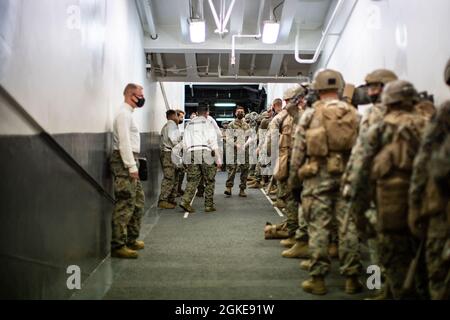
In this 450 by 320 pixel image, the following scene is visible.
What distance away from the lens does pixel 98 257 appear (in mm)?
3986

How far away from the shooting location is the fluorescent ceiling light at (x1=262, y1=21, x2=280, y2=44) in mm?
6195

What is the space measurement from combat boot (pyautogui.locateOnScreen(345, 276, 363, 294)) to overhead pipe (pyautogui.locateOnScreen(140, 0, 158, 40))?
178 inches

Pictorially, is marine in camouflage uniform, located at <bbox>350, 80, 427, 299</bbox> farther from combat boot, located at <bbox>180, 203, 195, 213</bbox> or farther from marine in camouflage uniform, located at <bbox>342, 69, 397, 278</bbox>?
combat boot, located at <bbox>180, 203, 195, 213</bbox>

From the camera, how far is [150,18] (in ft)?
20.5

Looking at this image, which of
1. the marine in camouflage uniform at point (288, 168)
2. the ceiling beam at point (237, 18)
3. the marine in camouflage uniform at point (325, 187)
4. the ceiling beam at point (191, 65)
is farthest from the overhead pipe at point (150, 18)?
the marine in camouflage uniform at point (325, 187)

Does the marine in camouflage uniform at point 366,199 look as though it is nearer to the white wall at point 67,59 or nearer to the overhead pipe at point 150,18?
the white wall at point 67,59

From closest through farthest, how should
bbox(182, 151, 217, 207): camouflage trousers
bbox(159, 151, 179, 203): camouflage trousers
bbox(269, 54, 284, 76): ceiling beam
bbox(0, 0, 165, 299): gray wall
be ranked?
bbox(0, 0, 165, 299): gray wall < bbox(182, 151, 217, 207): camouflage trousers < bbox(159, 151, 179, 203): camouflage trousers < bbox(269, 54, 284, 76): ceiling beam

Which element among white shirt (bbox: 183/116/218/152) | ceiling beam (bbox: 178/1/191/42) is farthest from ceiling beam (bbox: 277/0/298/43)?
white shirt (bbox: 183/116/218/152)

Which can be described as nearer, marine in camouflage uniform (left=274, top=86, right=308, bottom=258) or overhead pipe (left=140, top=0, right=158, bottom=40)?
marine in camouflage uniform (left=274, top=86, right=308, bottom=258)

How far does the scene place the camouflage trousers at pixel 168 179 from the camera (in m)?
7.02

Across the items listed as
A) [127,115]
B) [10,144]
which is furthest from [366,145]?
[127,115]

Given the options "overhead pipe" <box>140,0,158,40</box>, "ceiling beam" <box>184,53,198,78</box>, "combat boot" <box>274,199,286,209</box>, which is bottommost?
"combat boot" <box>274,199,286,209</box>

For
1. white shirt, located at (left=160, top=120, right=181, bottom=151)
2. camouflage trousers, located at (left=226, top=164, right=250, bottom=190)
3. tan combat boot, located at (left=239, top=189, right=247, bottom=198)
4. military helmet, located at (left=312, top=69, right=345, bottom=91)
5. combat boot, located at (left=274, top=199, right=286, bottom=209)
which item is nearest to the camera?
military helmet, located at (left=312, top=69, right=345, bottom=91)

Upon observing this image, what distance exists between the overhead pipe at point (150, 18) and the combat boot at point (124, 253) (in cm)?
344
